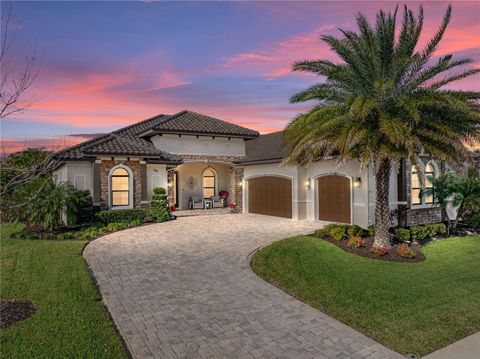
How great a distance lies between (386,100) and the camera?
1119cm

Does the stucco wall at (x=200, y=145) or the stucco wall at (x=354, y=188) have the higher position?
the stucco wall at (x=200, y=145)

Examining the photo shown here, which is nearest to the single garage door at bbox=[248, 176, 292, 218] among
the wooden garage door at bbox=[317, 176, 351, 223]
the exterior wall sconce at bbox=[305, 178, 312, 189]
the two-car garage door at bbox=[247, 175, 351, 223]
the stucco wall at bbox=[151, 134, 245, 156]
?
the two-car garage door at bbox=[247, 175, 351, 223]

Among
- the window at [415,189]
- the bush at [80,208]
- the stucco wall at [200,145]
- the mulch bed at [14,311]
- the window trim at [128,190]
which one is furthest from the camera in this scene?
the stucco wall at [200,145]

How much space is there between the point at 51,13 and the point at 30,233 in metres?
11.4

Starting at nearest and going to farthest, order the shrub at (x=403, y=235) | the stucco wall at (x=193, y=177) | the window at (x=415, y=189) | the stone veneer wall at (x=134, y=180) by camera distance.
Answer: the shrub at (x=403, y=235) → the window at (x=415, y=189) → the stone veneer wall at (x=134, y=180) → the stucco wall at (x=193, y=177)

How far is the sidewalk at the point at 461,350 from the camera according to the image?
4.95m

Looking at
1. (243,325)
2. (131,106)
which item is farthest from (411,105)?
(131,106)

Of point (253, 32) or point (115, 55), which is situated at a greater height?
point (253, 32)

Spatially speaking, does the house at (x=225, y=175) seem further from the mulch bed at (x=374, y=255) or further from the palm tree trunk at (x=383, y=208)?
the mulch bed at (x=374, y=255)

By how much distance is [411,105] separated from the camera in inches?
386

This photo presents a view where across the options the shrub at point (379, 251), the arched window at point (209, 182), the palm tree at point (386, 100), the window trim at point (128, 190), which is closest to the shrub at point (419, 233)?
the palm tree at point (386, 100)

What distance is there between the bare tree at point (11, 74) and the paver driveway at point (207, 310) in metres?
4.32

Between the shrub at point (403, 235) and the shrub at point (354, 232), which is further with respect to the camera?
the shrub at point (403, 235)

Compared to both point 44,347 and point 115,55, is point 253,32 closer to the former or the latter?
point 115,55
